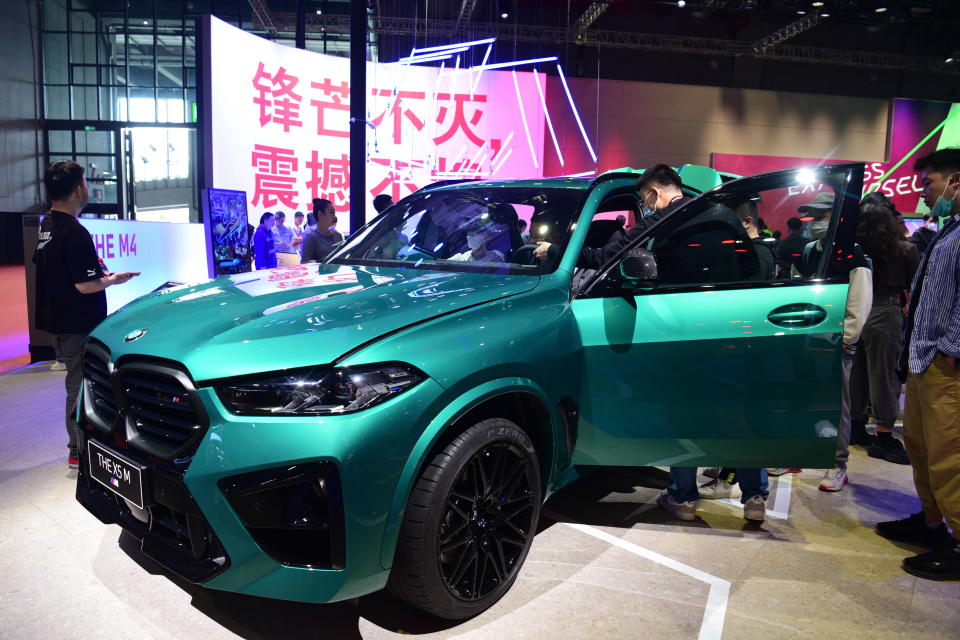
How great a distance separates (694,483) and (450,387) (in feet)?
5.90

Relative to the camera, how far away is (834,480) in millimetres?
3785

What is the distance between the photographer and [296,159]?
10.8m

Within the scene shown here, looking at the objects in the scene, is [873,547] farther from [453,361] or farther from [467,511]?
[453,361]

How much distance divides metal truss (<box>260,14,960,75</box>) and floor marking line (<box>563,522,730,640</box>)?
1587 centimetres

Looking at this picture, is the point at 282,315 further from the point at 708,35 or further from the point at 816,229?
the point at 708,35

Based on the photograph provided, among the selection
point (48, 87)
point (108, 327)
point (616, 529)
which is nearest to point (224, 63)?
point (108, 327)

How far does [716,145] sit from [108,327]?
17526mm

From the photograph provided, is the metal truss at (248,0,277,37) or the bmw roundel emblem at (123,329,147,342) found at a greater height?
the metal truss at (248,0,277,37)

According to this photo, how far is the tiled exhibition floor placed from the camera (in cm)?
229

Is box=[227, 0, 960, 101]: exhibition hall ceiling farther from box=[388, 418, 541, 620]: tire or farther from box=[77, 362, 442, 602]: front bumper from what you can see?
box=[77, 362, 442, 602]: front bumper

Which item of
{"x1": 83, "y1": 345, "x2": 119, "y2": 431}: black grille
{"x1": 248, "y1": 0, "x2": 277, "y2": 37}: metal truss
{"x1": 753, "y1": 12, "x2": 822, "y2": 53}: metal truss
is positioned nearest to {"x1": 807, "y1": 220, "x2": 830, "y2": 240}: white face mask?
{"x1": 83, "y1": 345, "x2": 119, "y2": 431}: black grille

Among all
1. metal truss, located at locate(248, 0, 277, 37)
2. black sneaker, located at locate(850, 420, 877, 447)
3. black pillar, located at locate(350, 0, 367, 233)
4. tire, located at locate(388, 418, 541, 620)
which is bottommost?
black sneaker, located at locate(850, 420, 877, 447)

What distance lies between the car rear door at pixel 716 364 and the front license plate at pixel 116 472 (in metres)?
1.62

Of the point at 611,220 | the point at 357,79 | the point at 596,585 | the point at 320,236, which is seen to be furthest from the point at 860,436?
the point at 357,79
